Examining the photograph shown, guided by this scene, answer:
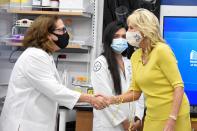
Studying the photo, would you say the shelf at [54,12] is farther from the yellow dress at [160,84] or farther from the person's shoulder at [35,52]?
the yellow dress at [160,84]

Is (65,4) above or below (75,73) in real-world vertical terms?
above

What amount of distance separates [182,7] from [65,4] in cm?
107

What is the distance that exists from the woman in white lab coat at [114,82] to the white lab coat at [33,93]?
1.55ft

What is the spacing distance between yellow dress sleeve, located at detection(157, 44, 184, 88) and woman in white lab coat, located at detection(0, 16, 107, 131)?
59cm

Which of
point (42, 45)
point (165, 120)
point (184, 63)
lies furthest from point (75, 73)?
point (165, 120)

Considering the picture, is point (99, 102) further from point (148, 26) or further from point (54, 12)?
point (54, 12)

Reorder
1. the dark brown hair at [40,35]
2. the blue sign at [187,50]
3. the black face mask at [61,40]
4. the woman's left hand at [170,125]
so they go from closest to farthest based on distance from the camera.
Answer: the woman's left hand at [170,125], the dark brown hair at [40,35], the black face mask at [61,40], the blue sign at [187,50]

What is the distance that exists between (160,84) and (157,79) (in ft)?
0.11

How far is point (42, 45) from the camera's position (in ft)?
8.28

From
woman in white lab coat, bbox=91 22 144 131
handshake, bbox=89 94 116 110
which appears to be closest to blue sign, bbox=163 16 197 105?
woman in white lab coat, bbox=91 22 144 131

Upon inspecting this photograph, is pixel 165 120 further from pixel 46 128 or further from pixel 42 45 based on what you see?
pixel 42 45

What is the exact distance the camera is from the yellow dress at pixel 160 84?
2250 millimetres

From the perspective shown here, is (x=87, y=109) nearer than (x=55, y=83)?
No

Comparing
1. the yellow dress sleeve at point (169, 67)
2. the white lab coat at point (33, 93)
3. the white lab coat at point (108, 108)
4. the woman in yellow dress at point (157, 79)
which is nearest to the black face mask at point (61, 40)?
the white lab coat at point (33, 93)
